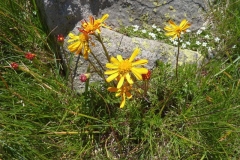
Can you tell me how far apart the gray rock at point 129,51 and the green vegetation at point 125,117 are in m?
0.08

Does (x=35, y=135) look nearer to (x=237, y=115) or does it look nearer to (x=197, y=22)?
(x=237, y=115)

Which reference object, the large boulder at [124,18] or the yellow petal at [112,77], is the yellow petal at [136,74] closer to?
the yellow petal at [112,77]

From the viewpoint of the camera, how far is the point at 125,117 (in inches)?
82.8

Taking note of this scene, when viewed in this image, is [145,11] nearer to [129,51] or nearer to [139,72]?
[129,51]

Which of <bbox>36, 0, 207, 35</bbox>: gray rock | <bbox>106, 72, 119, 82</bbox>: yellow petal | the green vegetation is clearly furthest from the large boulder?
<bbox>106, 72, 119, 82</bbox>: yellow petal

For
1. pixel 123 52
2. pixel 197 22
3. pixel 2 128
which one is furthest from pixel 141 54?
pixel 2 128

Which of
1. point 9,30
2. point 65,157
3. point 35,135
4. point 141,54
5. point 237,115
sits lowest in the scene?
point 65,157

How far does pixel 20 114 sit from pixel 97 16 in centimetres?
90

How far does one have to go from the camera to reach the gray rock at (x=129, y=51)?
7.41 feet

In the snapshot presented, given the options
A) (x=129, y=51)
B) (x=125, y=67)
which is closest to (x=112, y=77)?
(x=125, y=67)

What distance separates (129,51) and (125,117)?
0.47 metres

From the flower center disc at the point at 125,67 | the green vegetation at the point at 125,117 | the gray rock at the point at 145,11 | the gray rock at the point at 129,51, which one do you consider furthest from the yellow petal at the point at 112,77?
the gray rock at the point at 145,11

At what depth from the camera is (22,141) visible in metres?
1.93

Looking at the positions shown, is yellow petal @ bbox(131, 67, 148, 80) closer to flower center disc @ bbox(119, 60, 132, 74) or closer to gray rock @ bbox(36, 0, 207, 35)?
flower center disc @ bbox(119, 60, 132, 74)
